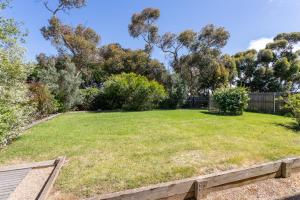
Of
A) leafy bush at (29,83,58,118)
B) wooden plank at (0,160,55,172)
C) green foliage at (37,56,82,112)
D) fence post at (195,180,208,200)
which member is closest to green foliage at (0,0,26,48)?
leafy bush at (29,83,58,118)

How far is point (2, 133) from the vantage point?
507cm

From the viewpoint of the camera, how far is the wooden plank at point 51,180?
288cm

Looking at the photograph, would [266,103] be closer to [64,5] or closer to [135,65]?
[135,65]

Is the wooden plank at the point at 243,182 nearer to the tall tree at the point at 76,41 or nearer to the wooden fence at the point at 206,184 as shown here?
the wooden fence at the point at 206,184

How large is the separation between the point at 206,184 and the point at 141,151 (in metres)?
2.07

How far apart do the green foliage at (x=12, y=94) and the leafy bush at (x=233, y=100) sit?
864 centimetres

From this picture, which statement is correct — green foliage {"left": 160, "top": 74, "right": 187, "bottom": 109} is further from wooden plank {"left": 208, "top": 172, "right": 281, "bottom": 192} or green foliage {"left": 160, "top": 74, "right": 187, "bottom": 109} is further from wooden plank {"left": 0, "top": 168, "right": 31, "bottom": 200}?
wooden plank {"left": 0, "top": 168, "right": 31, "bottom": 200}

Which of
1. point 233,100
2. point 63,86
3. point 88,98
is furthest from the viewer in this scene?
point 88,98

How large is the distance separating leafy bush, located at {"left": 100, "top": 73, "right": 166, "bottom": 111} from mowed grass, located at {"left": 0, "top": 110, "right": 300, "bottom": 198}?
7.47 m

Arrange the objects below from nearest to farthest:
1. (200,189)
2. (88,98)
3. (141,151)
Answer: (200,189) → (141,151) → (88,98)

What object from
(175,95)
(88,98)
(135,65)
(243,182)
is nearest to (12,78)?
(243,182)

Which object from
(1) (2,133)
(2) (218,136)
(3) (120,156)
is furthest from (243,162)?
(1) (2,133)

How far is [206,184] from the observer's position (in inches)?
118

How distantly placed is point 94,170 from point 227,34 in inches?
788
